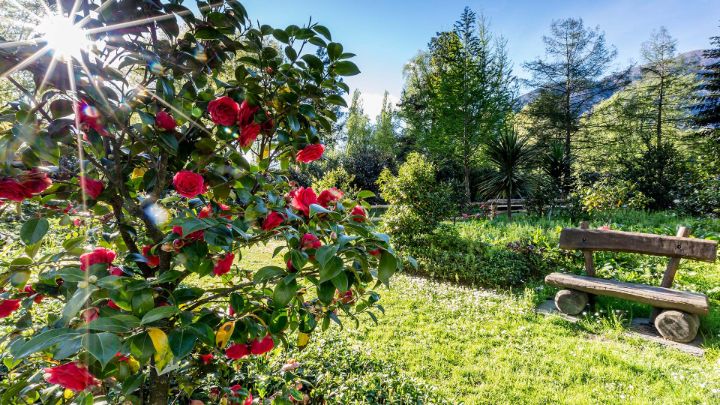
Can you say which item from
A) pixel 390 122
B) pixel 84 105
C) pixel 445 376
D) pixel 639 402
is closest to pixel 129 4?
pixel 84 105

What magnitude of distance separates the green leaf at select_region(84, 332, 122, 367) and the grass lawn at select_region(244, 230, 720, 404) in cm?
231

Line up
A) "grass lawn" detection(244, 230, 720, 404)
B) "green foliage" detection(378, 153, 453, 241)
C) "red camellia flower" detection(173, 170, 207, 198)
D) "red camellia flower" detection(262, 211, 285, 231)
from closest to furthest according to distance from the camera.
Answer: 1. "red camellia flower" detection(173, 170, 207, 198)
2. "red camellia flower" detection(262, 211, 285, 231)
3. "grass lawn" detection(244, 230, 720, 404)
4. "green foliage" detection(378, 153, 453, 241)

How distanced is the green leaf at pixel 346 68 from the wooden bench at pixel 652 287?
397 centimetres

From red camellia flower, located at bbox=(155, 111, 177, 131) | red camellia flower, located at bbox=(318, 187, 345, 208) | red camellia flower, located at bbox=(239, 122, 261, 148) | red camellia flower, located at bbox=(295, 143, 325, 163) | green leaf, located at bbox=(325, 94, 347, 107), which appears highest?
green leaf, located at bbox=(325, 94, 347, 107)

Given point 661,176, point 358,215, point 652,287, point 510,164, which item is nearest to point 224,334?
point 358,215

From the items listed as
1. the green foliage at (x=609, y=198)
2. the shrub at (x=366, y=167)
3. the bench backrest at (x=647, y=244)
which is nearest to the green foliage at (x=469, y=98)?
the shrub at (x=366, y=167)

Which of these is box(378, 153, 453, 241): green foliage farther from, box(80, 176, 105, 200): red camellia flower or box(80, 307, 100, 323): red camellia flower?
box(80, 307, 100, 323): red camellia flower

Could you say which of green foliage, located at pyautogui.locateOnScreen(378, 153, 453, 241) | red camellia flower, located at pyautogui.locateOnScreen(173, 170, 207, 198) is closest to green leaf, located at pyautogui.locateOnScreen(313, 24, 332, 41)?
red camellia flower, located at pyautogui.locateOnScreen(173, 170, 207, 198)

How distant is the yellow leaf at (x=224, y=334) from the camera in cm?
83

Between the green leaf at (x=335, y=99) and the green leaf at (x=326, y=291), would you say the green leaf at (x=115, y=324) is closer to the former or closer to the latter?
the green leaf at (x=326, y=291)

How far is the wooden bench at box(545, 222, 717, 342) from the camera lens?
3.20m

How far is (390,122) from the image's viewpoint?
951 inches

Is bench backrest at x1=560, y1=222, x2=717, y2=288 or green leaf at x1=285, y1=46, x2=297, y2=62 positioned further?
bench backrest at x1=560, y1=222, x2=717, y2=288

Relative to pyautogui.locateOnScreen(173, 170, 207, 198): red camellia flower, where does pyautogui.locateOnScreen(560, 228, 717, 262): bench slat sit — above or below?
below
